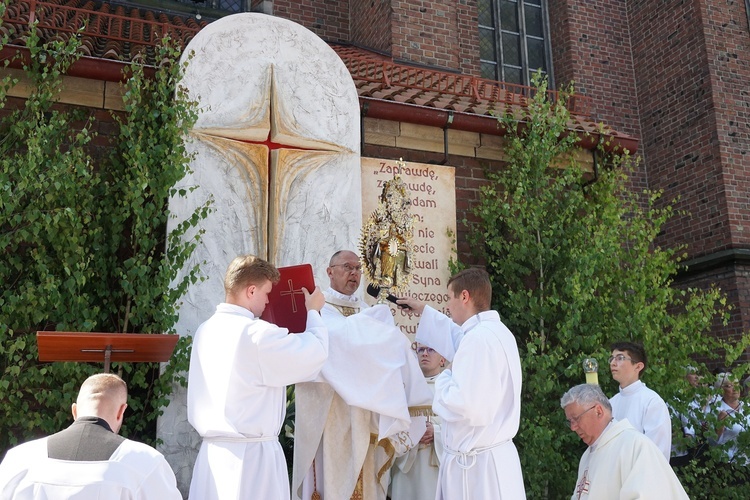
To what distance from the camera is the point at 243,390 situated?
378cm

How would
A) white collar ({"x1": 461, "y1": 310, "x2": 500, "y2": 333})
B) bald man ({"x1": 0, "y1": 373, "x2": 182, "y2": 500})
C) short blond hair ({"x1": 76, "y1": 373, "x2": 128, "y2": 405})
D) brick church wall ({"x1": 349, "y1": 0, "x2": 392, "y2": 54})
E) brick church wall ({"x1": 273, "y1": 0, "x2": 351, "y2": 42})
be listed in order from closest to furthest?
bald man ({"x1": 0, "y1": 373, "x2": 182, "y2": 500}), short blond hair ({"x1": 76, "y1": 373, "x2": 128, "y2": 405}), white collar ({"x1": 461, "y1": 310, "x2": 500, "y2": 333}), brick church wall ({"x1": 349, "y1": 0, "x2": 392, "y2": 54}), brick church wall ({"x1": 273, "y1": 0, "x2": 351, "y2": 42})

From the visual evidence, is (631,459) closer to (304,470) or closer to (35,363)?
(304,470)

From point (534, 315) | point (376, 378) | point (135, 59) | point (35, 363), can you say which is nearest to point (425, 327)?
point (376, 378)

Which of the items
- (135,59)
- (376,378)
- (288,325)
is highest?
(135,59)

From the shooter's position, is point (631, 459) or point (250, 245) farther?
point (250, 245)

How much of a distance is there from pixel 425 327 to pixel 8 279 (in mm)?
3076

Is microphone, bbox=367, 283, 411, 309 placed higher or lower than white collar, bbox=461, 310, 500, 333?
higher

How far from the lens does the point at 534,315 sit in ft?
23.3

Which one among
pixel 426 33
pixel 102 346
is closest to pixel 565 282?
pixel 102 346

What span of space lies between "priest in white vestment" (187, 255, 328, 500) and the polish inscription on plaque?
10.3ft

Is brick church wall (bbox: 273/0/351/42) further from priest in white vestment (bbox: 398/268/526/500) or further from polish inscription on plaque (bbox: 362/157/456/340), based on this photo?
priest in white vestment (bbox: 398/268/526/500)

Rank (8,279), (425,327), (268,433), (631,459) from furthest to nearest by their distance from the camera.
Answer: (8,279) → (425,327) → (631,459) → (268,433)

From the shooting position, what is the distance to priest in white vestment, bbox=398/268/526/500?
165 inches

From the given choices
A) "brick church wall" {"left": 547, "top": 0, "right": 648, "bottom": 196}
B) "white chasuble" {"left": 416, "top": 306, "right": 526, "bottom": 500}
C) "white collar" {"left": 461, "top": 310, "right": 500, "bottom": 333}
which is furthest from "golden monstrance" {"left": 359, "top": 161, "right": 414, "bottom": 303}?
"brick church wall" {"left": 547, "top": 0, "right": 648, "bottom": 196}
